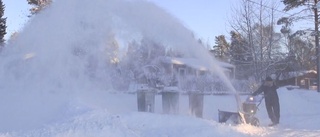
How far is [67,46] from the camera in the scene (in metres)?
12.1

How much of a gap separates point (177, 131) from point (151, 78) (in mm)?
10331

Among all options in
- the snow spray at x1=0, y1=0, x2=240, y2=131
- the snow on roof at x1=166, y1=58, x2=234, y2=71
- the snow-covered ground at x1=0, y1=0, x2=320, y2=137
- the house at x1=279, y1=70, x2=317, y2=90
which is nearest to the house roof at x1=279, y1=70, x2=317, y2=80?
the house at x1=279, y1=70, x2=317, y2=90

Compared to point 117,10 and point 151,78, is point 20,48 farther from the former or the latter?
point 151,78

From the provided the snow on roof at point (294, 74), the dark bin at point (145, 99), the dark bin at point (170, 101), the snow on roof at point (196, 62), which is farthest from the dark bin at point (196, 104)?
the snow on roof at point (294, 74)

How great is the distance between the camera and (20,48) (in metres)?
12.3

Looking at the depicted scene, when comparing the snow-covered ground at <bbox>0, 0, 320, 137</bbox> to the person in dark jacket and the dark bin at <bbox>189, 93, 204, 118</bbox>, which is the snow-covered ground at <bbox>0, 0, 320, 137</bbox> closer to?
the dark bin at <bbox>189, 93, 204, 118</bbox>

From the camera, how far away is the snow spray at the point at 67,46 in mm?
11961

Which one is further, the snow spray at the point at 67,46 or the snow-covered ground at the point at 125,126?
the snow spray at the point at 67,46

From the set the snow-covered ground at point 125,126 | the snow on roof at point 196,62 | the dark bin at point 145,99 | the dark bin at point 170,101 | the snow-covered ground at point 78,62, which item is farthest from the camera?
the dark bin at point 170,101

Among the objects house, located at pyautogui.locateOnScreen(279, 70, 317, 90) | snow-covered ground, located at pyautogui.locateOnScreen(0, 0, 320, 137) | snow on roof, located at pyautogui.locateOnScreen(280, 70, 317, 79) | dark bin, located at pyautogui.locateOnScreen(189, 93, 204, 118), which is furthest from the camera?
house, located at pyautogui.locateOnScreen(279, 70, 317, 90)

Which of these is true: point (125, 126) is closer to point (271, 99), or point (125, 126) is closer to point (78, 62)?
point (78, 62)

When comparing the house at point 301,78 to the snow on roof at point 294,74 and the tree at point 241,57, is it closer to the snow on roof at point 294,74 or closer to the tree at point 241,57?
the snow on roof at point 294,74

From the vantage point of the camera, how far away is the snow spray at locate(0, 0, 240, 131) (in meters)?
12.0

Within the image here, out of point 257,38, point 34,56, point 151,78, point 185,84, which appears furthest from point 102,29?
point 257,38
